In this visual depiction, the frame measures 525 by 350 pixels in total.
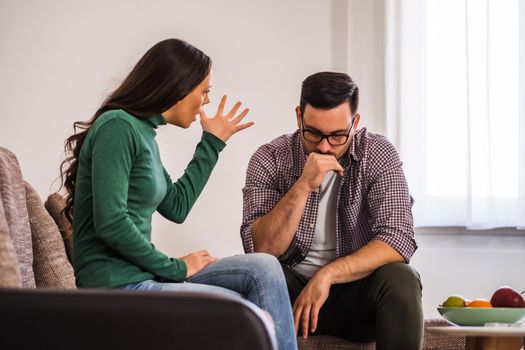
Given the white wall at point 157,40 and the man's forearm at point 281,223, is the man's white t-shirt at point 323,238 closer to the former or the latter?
the man's forearm at point 281,223

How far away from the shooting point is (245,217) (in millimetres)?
2506

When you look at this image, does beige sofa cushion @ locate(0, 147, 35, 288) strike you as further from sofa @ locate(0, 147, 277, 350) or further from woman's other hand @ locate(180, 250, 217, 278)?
sofa @ locate(0, 147, 277, 350)

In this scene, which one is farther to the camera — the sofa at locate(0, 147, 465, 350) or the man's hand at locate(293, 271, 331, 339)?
the man's hand at locate(293, 271, 331, 339)

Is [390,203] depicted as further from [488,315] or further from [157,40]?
[157,40]

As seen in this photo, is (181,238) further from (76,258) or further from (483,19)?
(76,258)

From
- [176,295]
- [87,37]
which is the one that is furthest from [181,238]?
[176,295]

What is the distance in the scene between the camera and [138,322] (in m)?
0.85

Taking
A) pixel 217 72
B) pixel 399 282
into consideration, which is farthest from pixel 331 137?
pixel 217 72

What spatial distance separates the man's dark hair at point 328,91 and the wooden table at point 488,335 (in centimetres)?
75

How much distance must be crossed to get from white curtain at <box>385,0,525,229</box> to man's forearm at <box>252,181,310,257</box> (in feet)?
5.12

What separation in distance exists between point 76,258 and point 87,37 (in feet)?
7.62

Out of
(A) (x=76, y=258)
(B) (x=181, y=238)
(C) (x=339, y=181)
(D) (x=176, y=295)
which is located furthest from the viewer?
(B) (x=181, y=238)

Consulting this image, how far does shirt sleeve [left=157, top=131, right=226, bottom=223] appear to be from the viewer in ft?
6.66

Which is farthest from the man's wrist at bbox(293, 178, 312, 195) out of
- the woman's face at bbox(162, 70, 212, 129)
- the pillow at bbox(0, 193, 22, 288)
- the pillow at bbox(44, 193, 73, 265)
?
the pillow at bbox(0, 193, 22, 288)
